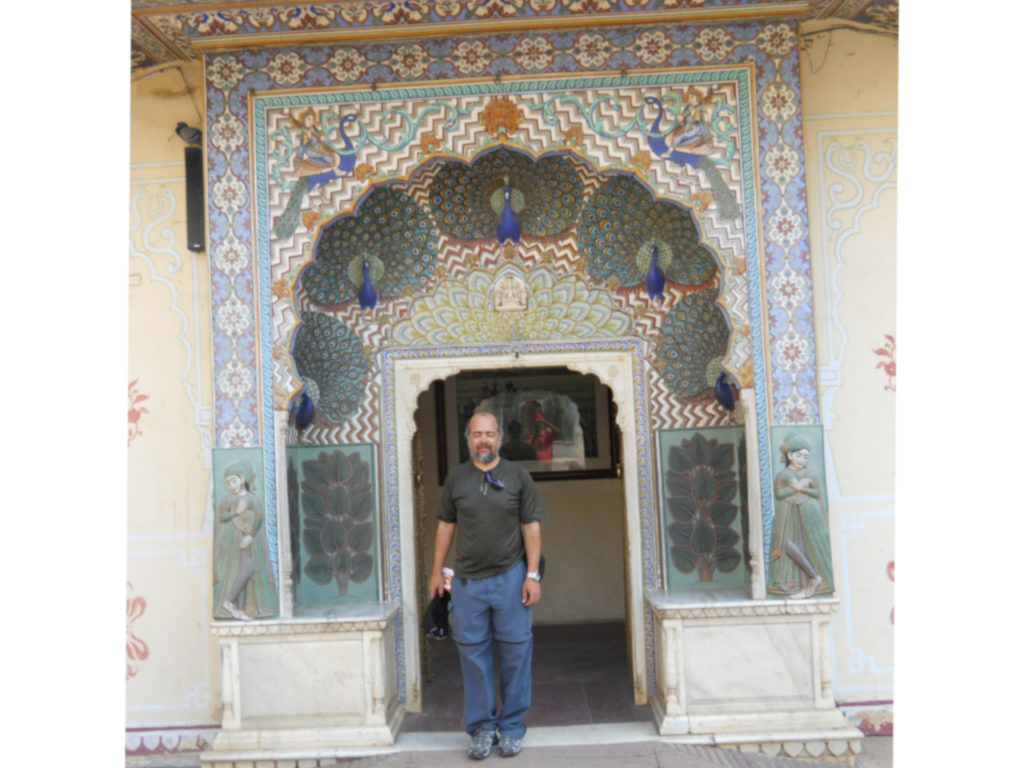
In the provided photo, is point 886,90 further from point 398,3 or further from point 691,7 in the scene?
point 398,3

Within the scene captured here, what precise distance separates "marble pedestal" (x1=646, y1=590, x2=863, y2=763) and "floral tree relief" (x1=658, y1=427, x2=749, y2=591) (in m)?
0.49

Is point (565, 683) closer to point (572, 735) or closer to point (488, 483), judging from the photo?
point (572, 735)

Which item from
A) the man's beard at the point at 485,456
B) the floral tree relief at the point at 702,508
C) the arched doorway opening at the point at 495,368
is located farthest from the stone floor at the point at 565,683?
the man's beard at the point at 485,456

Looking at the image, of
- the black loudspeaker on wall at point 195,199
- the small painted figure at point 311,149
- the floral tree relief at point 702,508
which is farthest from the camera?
the floral tree relief at point 702,508

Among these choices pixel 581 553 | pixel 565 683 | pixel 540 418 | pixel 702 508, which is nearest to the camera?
pixel 702 508

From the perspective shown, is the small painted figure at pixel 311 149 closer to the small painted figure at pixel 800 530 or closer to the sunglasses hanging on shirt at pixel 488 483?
the sunglasses hanging on shirt at pixel 488 483

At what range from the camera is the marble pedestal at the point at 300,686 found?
13.0 ft

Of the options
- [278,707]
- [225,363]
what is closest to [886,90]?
[225,363]

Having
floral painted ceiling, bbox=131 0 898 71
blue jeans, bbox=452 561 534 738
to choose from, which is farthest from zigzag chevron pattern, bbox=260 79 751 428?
blue jeans, bbox=452 561 534 738

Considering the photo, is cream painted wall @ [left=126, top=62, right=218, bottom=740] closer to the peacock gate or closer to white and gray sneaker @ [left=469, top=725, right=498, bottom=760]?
the peacock gate

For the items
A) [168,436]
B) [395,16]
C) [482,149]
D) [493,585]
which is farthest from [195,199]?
[493,585]

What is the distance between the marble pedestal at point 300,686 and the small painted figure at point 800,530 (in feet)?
6.20

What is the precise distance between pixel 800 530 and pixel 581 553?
289 cm

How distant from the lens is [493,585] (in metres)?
3.78
